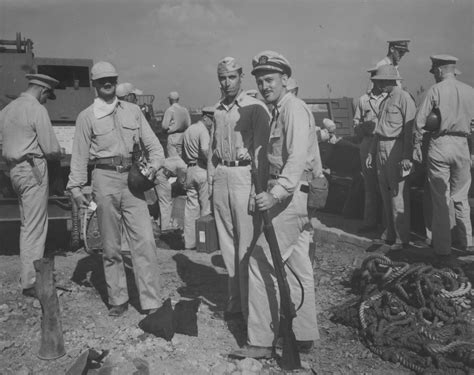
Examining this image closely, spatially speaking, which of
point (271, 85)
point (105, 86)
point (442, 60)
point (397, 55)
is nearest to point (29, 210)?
point (105, 86)

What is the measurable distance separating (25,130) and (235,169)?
2.36m

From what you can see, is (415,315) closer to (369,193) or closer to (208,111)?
(369,193)

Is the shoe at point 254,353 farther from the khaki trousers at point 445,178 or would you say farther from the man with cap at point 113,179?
the khaki trousers at point 445,178

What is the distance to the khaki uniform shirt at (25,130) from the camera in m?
5.32

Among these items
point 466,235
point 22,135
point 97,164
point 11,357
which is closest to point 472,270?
point 466,235

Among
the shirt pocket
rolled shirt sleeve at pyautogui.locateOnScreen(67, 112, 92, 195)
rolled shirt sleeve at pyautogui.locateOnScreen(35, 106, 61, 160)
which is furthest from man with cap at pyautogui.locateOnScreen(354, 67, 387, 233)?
rolled shirt sleeve at pyautogui.locateOnScreen(35, 106, 61, 160)

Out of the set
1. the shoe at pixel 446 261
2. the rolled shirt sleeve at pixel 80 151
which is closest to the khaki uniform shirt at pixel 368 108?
the shoe at pixel 446 261

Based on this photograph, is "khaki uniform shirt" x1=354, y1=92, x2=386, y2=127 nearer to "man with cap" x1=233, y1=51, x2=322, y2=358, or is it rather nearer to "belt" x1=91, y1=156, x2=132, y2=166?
"man with cap" x1=233, y1=51, x2=322, y2=358

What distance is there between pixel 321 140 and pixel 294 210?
542 centimetres

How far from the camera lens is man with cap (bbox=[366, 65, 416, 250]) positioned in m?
6.50

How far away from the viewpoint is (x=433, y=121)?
19.5 ft

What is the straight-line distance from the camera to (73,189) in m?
4.78

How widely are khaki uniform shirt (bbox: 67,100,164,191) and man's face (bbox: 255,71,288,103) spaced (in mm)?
1498

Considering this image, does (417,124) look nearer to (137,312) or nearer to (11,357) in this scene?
(137,312)
